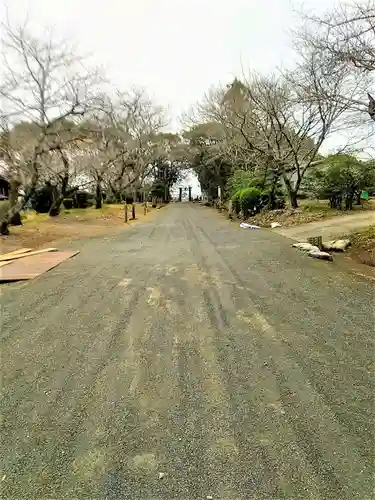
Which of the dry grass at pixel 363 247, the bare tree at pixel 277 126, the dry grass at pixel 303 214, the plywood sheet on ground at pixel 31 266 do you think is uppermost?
the bare tree at pixel 277 126

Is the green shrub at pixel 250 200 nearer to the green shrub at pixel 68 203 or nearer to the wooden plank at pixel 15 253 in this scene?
the wooden plank at pixel 15 253

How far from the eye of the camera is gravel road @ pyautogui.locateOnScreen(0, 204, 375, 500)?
1.53 m

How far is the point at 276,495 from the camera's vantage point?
4.74ft

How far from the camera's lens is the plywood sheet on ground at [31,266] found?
518 cm

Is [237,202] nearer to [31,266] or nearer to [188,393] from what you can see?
[31,266]

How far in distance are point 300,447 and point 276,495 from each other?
0.99 feet

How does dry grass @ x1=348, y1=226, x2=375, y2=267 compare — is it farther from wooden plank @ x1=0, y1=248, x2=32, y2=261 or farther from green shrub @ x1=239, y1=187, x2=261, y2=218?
green shrub @ x1=239, y1=187, x2=261, y2=218

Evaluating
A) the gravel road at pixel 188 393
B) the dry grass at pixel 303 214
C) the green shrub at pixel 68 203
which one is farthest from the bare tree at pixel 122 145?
the gravel road at pixel 188 393

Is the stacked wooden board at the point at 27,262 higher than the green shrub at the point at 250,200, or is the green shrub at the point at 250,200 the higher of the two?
the green shrub at the point at 250,200

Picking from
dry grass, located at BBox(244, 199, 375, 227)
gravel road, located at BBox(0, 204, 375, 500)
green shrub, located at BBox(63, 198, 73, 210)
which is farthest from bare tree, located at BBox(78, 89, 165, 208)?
gravel road, located at BBox(0, 204, 375, 500)

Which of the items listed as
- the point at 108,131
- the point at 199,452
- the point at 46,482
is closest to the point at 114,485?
the point at 46,482

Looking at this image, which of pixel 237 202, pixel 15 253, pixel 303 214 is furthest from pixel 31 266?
pixel 237 202

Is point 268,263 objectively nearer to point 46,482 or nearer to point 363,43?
point 363,43

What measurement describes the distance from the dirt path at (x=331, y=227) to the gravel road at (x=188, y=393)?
4749 mm
